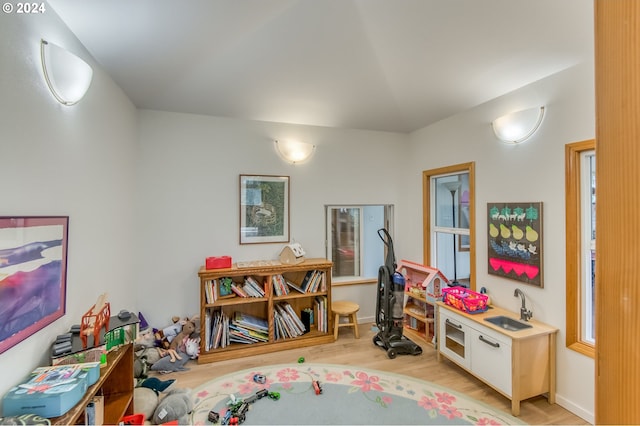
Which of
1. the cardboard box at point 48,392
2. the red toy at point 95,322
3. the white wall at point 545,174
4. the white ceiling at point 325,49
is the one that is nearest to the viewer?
the cardboard box at point 48,392

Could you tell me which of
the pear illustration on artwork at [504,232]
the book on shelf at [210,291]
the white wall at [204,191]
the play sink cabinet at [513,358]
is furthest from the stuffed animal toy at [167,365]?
the pear illustration on artwork at [504,232]

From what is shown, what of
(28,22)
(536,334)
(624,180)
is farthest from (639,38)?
(536,334)

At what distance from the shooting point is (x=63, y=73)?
1.56m

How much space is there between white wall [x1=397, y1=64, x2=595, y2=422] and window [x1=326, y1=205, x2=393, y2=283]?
131cm

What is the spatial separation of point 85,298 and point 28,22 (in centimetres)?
161

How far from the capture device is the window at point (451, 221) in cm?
312

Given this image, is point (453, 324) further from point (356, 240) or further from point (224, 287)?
point (224, 287)

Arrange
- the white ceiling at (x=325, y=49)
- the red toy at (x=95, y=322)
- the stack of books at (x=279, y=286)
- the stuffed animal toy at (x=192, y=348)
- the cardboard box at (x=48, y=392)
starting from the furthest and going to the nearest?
the stack of books at (x=279, y=286), the stuffed animal toy at (x=192, y=348), the white ceiling at (x=325, y=49), the red toy at (x=95, y=322), the cardboard box at (x=48, y=392)

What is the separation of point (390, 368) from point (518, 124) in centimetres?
247

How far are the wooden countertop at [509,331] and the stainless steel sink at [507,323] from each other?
0.04 m

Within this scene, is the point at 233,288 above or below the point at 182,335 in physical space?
above

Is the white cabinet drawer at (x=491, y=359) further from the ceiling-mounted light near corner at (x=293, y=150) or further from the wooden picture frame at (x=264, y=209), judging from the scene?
the ceiling-mounted light near corner at (x=293, y=150)

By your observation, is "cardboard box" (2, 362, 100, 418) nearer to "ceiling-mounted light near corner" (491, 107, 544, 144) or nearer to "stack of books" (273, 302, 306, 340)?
"stack of books" (273, 302, 306, 340)

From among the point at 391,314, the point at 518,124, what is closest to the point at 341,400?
the point at 391,314
